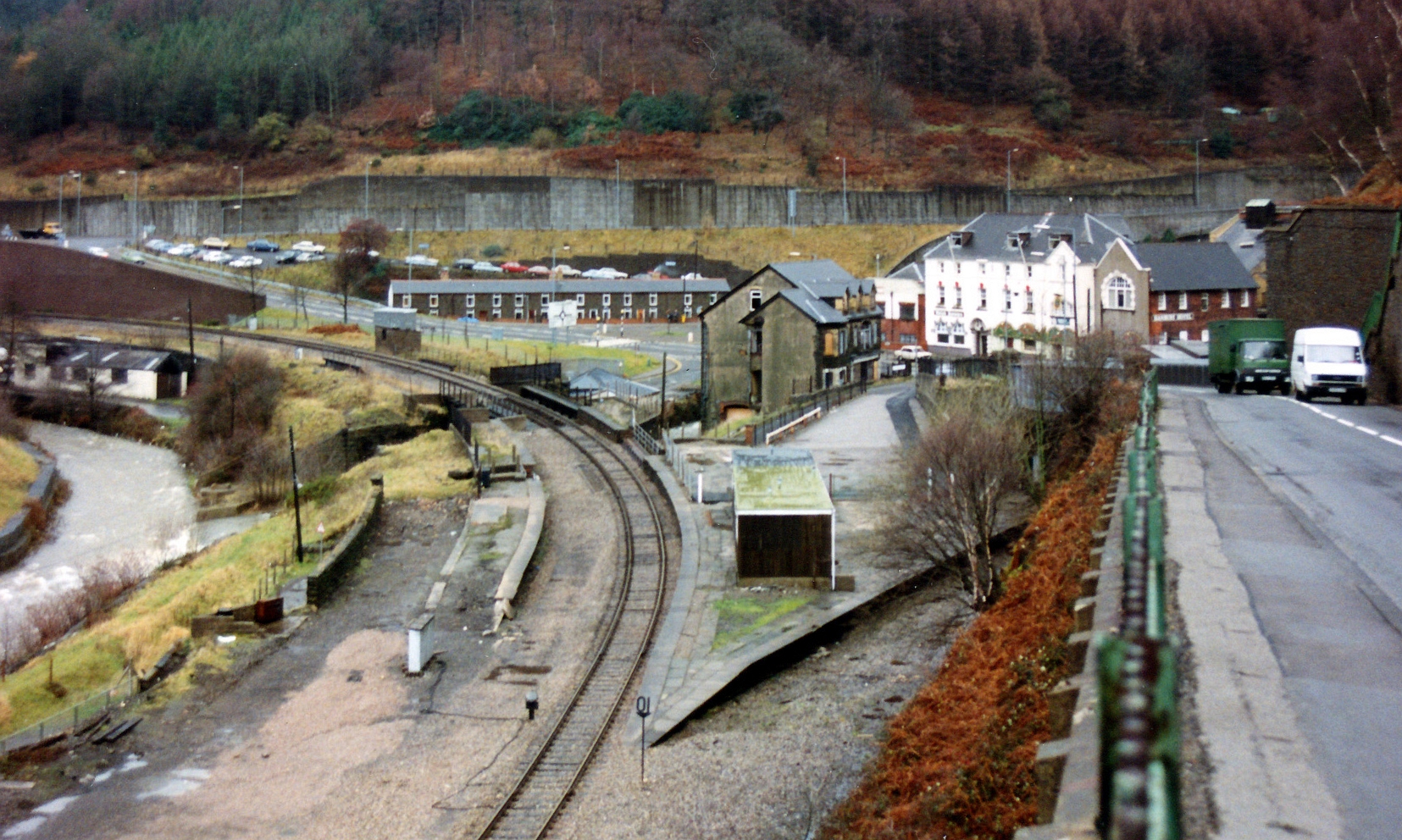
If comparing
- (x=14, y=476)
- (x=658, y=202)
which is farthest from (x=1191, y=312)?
(x=658, y=202)

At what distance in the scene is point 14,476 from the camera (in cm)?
3562

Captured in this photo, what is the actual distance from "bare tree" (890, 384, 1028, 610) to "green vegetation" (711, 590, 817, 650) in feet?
5.83

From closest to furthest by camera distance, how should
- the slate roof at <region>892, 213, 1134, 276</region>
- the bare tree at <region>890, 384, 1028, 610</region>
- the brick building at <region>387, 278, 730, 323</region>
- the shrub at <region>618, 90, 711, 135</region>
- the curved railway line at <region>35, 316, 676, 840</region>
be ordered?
1. the curved railway line at <region>35, 316, 676, 840</region>
2. the bare tree at <region>890, 384, 1028, 610</region>
3. the slate roof at <region>892, 213, 1134, 276</region>
4. the brick building at <region>387, 278, 730, 323</region>
5. the shrub at <region>618, 90, 711, 135</region>

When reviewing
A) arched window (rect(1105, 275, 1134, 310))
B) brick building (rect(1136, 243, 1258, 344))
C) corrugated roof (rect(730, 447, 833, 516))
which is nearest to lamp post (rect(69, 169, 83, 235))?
arched window (rect(1105, 275, 1134, 310))

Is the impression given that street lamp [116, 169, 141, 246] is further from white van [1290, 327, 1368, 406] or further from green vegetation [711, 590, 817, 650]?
white van [1290, 327, 1368, 406]

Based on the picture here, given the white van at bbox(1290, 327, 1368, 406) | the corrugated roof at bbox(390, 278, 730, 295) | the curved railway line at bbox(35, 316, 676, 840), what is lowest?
the curved railway line at bbox(35, 316, 676, 840)

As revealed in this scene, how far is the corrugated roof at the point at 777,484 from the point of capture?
18891 mm

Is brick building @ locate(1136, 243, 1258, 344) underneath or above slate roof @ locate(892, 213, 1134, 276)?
underneath

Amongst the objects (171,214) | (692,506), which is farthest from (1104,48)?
(692,506)

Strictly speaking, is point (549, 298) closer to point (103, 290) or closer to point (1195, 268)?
point (103, 290)

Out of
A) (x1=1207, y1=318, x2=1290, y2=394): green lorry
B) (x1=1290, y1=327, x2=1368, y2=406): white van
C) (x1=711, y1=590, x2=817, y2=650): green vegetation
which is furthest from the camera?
(x1=1207, y1=318, x2=1290, y2=394): green lorry

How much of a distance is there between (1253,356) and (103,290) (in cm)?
5418

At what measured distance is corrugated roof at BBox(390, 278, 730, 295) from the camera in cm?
5784

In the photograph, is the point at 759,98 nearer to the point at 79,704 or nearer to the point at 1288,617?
the point at 79,704
